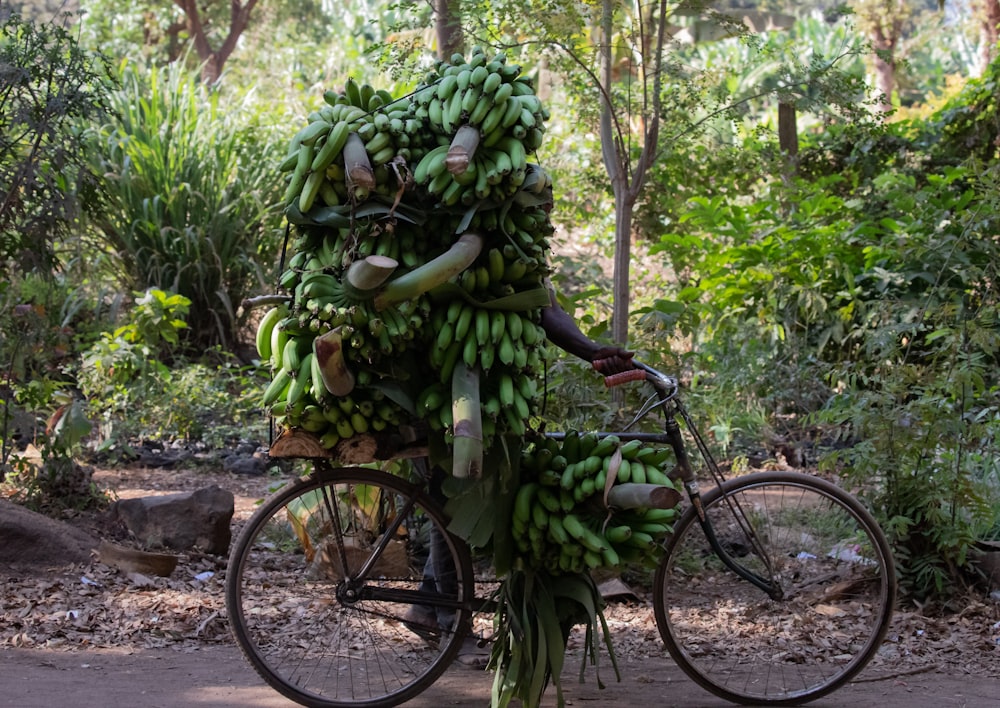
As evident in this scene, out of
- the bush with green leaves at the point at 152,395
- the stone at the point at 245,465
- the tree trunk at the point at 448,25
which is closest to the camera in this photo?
the tree trunk at the point at 448,25

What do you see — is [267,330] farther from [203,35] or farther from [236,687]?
[203,35]

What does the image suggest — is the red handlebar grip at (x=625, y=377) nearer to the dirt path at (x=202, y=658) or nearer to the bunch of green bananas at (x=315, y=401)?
the bunch of green bananas at (x=315, y=401)

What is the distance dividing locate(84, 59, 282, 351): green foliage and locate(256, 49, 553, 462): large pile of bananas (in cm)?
604

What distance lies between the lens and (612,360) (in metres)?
3.67

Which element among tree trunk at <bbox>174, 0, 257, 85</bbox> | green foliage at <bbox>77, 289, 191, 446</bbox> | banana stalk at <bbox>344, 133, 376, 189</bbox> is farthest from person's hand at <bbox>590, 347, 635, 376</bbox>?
tree trunk at <bbox>174, 0, 257, 85</bbox>

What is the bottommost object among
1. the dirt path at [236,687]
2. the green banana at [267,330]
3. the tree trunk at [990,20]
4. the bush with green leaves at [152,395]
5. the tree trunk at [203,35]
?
the dirt path at [236,687]

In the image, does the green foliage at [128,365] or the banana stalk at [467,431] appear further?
the green foliage at [128,365]

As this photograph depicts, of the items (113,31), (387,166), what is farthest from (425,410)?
(113,31)

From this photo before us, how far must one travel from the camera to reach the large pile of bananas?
125 inches

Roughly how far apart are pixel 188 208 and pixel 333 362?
688cm

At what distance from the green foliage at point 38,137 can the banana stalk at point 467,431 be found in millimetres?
3147

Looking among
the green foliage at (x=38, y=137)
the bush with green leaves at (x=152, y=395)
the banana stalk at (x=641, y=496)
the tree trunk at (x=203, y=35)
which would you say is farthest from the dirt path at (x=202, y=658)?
the tree trunk at (x=203, y=35)

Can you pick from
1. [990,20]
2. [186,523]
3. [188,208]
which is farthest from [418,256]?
[990,20]

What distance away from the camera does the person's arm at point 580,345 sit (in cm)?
368
